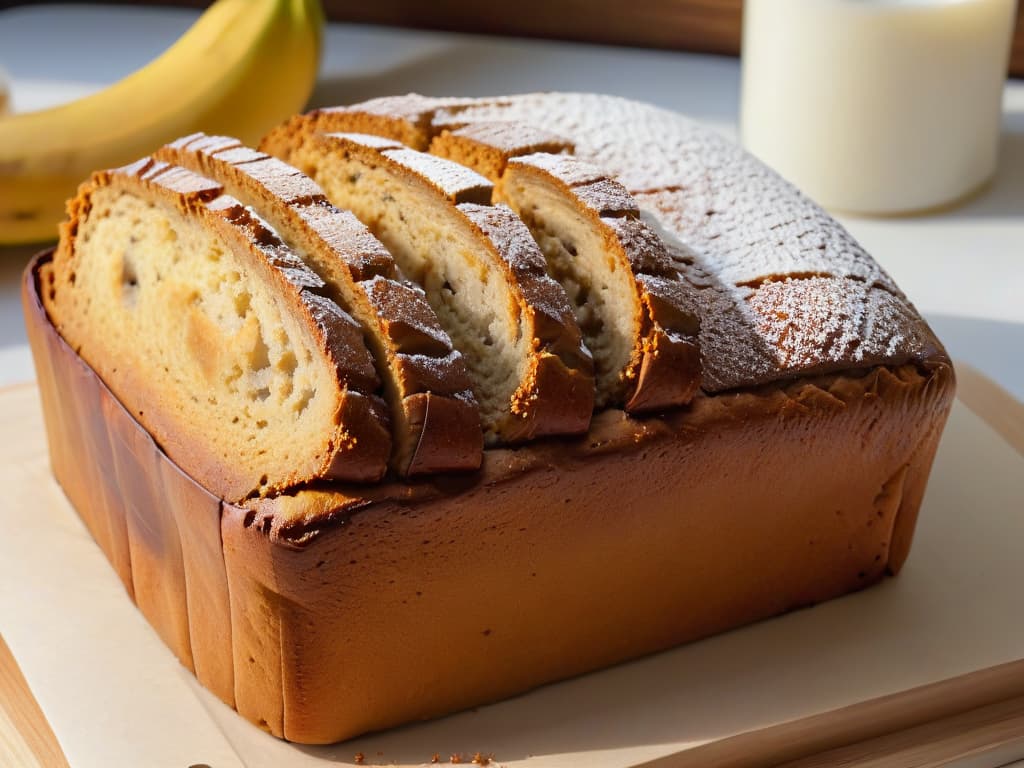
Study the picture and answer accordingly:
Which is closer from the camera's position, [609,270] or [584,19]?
[609,270]

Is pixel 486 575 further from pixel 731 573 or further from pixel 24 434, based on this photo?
pixel 24 434

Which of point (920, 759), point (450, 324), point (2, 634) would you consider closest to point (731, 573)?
point (920, 759)

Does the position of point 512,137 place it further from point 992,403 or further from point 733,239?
point 992,403

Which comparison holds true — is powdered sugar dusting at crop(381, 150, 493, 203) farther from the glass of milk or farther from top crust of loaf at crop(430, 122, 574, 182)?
the glass of milk

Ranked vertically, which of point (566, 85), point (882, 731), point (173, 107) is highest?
point (173, 107)

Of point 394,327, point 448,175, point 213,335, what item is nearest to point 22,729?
point 213,335

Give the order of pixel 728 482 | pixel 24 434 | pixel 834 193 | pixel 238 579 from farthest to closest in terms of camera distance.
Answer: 1. pixel 834 193
2. pixel 24 434
3. pixel 728 482
4. pixel 238 579

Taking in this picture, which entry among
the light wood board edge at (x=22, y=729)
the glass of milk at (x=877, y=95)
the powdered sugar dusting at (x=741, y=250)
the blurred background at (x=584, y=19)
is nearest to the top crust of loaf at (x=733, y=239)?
the powdered sugar dusting at (x=741, y=250)
